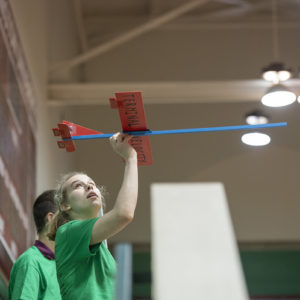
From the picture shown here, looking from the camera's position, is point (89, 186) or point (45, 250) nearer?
point (89, 186)

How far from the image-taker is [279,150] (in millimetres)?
11305

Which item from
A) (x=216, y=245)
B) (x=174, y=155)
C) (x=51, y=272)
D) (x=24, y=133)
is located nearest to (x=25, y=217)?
(x=24, y=133)

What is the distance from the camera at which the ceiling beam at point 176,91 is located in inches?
333

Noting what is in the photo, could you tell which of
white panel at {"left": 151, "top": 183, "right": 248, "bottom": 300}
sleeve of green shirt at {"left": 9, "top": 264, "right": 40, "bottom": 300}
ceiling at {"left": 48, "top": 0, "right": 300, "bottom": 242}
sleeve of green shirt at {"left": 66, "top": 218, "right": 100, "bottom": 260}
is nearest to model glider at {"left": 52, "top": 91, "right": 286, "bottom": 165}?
sleeve of green shirt at {"left": 66, "top": 218, "right": 100, "bottom": 260}

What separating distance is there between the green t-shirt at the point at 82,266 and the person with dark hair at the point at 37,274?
0.61 m

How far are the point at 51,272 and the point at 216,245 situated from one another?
7.16 feet

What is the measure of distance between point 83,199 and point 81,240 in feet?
1.20

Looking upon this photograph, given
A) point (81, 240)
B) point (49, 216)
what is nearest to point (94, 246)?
point (81, 240)

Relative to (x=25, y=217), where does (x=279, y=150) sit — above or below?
above

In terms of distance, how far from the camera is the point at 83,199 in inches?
116

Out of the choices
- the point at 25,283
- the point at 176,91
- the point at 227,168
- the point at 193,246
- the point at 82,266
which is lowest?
the point at 193,246

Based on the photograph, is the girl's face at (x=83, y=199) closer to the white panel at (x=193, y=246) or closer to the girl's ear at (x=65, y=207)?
the girl's ear at (x=65, y=207)

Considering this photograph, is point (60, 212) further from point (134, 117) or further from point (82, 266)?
Answer: point (134, 117)

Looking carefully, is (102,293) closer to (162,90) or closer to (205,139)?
(162,90)
